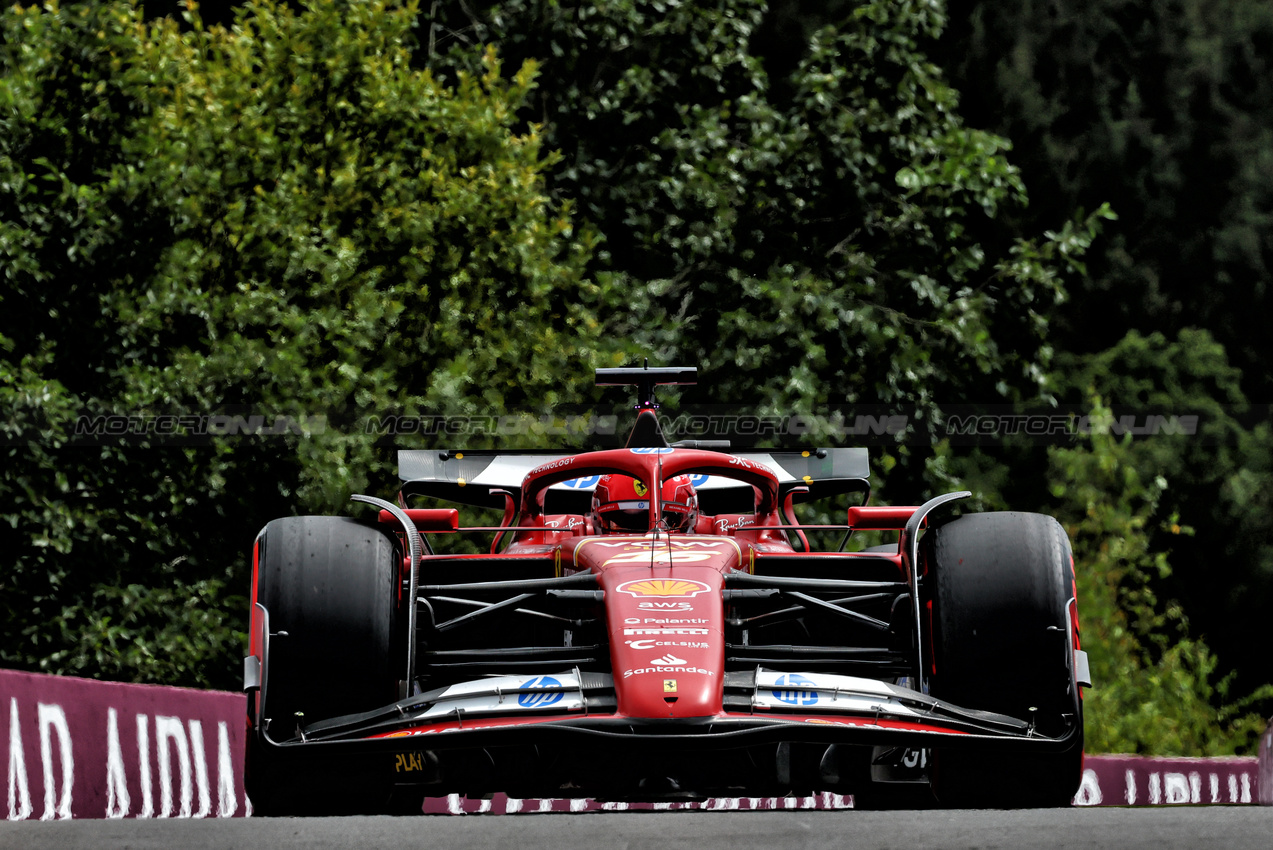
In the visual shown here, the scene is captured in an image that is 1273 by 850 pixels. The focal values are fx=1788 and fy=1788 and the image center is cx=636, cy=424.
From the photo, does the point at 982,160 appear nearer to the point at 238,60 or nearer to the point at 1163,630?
the point at 238,60

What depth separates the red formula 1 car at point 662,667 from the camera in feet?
18.6

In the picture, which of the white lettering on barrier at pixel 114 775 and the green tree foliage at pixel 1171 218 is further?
the green tree foliage at pixel 1171 218

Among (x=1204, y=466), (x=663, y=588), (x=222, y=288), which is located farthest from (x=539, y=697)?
(x=1204, y=466)

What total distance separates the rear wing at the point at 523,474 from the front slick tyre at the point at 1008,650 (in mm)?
2612

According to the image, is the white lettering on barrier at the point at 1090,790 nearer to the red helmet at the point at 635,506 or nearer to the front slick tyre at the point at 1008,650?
the red helmet at the point at 635,506

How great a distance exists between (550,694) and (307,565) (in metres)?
1.00

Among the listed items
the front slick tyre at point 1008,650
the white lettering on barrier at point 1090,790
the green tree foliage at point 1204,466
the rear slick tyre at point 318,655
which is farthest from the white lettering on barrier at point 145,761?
the green tree foliage at point 1204,466

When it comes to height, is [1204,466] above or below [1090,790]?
above

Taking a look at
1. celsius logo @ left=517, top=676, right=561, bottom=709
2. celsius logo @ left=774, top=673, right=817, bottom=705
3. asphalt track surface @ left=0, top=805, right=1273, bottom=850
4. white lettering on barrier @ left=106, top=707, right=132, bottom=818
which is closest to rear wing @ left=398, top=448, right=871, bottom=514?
white lettering on barrier @ left=106, top=707, right=132, bottom=818

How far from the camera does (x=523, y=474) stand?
9.13 metres

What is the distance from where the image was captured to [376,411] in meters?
17.0

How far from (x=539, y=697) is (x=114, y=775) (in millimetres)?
3463

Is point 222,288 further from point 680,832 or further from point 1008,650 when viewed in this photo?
point 1008,650

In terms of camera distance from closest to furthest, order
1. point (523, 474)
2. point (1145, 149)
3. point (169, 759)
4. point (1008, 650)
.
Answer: point (1008, 650)
point (169, 759)
point (523, 474)
point (1145, 149)
